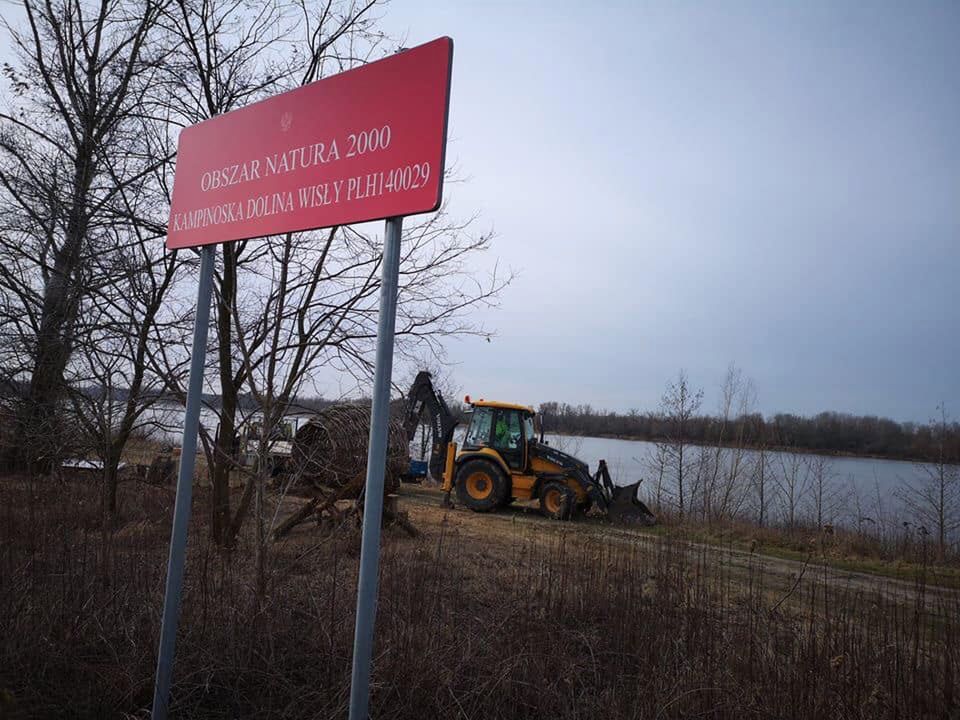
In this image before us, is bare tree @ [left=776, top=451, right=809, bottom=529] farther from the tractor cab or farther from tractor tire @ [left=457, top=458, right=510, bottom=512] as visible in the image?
tractor tire @ [left=457, top=458, right=510, bottom=512]

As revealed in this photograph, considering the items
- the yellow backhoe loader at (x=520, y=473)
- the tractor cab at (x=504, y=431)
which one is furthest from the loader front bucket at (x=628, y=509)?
the tractor cab at (x=504, y=431)

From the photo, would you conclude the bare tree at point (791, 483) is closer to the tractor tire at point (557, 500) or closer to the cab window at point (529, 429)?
the tractor tire at point (557, 500)

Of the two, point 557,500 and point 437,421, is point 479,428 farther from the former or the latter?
point 557,500

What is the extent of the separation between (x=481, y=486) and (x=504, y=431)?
1.43 m

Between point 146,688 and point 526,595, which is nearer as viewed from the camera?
point 146,688

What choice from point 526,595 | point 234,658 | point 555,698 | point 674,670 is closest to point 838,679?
point 674,670

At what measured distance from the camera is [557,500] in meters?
16.8

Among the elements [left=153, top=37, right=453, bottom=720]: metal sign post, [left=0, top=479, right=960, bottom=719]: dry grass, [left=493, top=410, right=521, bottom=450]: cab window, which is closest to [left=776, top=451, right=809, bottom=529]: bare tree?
[left=493, top=410, right=521, bottom=450]: cab window

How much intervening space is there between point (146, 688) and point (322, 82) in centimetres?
305

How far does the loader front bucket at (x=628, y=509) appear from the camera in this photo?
16109 millimetres

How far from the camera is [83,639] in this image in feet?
13.7

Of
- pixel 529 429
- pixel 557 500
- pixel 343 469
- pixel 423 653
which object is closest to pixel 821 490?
pixel 557 500

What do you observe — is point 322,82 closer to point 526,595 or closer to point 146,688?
point 146,688

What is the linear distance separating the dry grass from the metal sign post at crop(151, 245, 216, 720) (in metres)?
0.28
